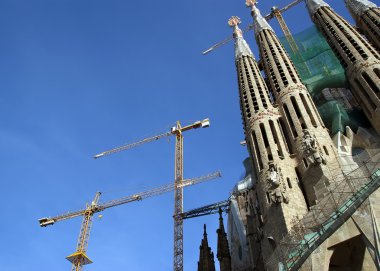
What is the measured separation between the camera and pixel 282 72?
3269cm

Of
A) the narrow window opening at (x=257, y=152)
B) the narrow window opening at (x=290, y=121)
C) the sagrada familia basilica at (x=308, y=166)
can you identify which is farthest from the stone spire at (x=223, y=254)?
the narrow window opening at (x=290, y=121)

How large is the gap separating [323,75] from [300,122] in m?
8.33

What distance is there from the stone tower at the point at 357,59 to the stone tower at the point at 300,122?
329 centimetres

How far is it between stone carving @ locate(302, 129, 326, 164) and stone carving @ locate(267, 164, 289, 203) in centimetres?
204

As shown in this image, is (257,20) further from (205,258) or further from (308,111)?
(205,258)

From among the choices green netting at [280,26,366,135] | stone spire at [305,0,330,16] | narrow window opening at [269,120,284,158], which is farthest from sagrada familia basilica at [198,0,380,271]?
green netting at [280,26,366,135]

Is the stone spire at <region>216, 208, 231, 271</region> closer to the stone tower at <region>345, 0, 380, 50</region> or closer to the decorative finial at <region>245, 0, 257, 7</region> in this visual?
the stone tower at <region>345, 0, 380, 50</region>

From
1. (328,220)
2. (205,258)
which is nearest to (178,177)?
(205,258)

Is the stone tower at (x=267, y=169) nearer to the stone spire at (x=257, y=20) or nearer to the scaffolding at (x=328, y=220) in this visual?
the scaffolding at (x=328, y=220)

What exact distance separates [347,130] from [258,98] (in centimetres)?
716

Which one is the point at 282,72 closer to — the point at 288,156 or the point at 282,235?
the point at 288,156

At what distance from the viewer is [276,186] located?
78.2ft

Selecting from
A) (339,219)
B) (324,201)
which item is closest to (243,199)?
(324,201)

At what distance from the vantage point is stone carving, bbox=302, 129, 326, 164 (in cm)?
2370
